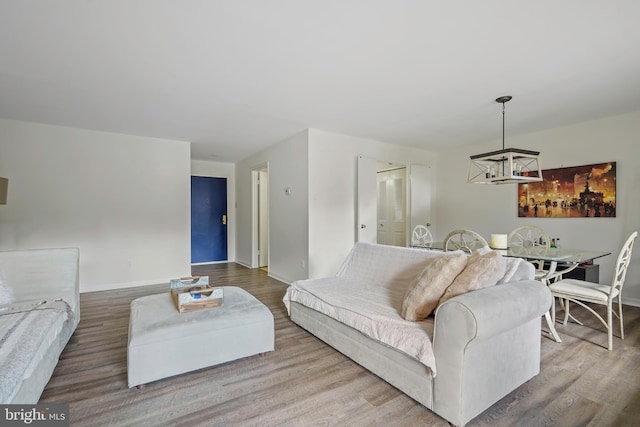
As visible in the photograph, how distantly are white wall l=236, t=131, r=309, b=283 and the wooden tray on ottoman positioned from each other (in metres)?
A: 2.06

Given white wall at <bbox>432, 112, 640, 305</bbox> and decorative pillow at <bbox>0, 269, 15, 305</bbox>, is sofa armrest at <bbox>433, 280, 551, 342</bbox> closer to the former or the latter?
decorative pillow at <bbox>0, 269, 15, 305</bbox>

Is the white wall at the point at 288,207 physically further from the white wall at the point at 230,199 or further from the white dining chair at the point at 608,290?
the white dining chair at the point at 608,290

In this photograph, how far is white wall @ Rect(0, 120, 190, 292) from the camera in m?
4.03

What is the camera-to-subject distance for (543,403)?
1.79 m

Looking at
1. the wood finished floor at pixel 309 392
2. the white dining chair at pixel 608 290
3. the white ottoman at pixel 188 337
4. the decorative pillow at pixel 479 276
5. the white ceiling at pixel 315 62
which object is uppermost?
the white ceiling at pixel 315 62

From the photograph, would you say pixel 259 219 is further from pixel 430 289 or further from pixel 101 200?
pixel 430 289

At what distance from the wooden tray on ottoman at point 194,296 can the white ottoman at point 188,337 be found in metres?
0.06

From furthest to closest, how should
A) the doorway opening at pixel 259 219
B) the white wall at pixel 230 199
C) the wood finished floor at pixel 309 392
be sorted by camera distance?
the white wall at pixel 230 199
the doorway opening at pixel 259 219
the wood finished floor at pixel 309 392

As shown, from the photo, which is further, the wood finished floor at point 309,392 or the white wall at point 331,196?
the white wall at point 331,196

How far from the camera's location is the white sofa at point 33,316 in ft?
4.81

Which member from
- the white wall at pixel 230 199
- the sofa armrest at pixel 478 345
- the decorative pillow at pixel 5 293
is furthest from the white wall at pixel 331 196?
the white wall at pixel 230 199

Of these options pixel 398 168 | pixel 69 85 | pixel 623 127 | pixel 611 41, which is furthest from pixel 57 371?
pixel 623 127

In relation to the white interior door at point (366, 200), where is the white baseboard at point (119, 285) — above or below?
below

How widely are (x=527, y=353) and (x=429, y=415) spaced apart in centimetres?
78
